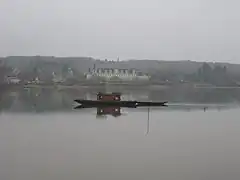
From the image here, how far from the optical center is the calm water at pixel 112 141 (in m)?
1.56

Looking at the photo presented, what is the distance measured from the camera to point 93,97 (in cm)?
161

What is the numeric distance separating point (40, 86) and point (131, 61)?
40 cm

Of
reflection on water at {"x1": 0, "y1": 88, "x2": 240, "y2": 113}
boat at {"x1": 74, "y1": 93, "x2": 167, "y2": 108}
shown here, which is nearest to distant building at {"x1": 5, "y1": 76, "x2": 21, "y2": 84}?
reflection on water at {"x1": 0, "y1": 88, "x2": 240, "y2": 113}

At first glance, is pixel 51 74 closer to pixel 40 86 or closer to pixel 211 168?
pixel 40 86

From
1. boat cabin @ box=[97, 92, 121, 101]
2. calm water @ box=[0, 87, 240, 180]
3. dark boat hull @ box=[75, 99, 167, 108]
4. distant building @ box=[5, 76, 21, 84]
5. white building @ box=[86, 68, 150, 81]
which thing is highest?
white building @ box=[86, 68, 150, 81]

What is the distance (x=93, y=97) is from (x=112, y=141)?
20 cm

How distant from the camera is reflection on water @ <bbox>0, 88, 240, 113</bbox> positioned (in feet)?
5.22

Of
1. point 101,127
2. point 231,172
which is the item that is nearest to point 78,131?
point 101,127

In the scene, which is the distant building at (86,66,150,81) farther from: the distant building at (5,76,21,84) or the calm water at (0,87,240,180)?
the distant building at (5,76,21,84)

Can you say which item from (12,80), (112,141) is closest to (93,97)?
(112,141)

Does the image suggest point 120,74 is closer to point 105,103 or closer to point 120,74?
point 120,74

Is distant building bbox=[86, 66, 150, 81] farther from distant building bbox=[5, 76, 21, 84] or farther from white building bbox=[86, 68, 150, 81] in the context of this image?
distant building bbox=[5, 76, 21, 84]

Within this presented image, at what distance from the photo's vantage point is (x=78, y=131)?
1.59m

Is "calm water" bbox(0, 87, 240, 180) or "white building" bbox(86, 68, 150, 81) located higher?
"white building" bbox(86, 68, 150, 81)
